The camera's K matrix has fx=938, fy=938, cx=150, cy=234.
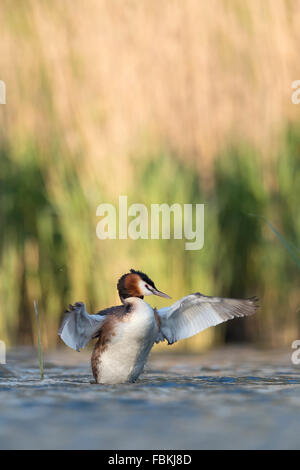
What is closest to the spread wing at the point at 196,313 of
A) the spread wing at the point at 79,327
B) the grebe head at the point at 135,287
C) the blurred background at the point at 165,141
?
the grebe head at the point at 135,287

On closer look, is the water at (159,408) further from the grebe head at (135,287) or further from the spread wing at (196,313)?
the grebe head at (135,287)

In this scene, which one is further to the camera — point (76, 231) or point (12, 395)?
point (76, 231)

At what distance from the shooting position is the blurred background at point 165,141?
7523mm

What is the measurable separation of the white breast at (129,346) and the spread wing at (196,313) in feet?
1.05

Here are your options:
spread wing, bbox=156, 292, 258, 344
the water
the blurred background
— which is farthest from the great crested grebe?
the blurred background

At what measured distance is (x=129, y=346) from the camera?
5594 millimetres

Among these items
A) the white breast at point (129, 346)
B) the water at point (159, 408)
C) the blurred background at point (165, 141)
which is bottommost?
the water at point (159, 408)

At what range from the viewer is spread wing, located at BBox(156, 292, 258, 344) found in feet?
19.0

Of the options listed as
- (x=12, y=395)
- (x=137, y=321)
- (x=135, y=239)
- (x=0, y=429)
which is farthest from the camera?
(x=135, y=239)

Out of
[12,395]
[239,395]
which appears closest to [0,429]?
[12,395]

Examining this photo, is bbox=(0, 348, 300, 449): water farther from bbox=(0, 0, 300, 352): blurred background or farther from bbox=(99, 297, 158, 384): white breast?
bbox=(0, 0, 300, 352): blurred background

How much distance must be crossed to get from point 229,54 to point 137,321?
2.94 meters

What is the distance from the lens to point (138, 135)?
24.8ft

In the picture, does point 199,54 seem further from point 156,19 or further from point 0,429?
point 0,429
